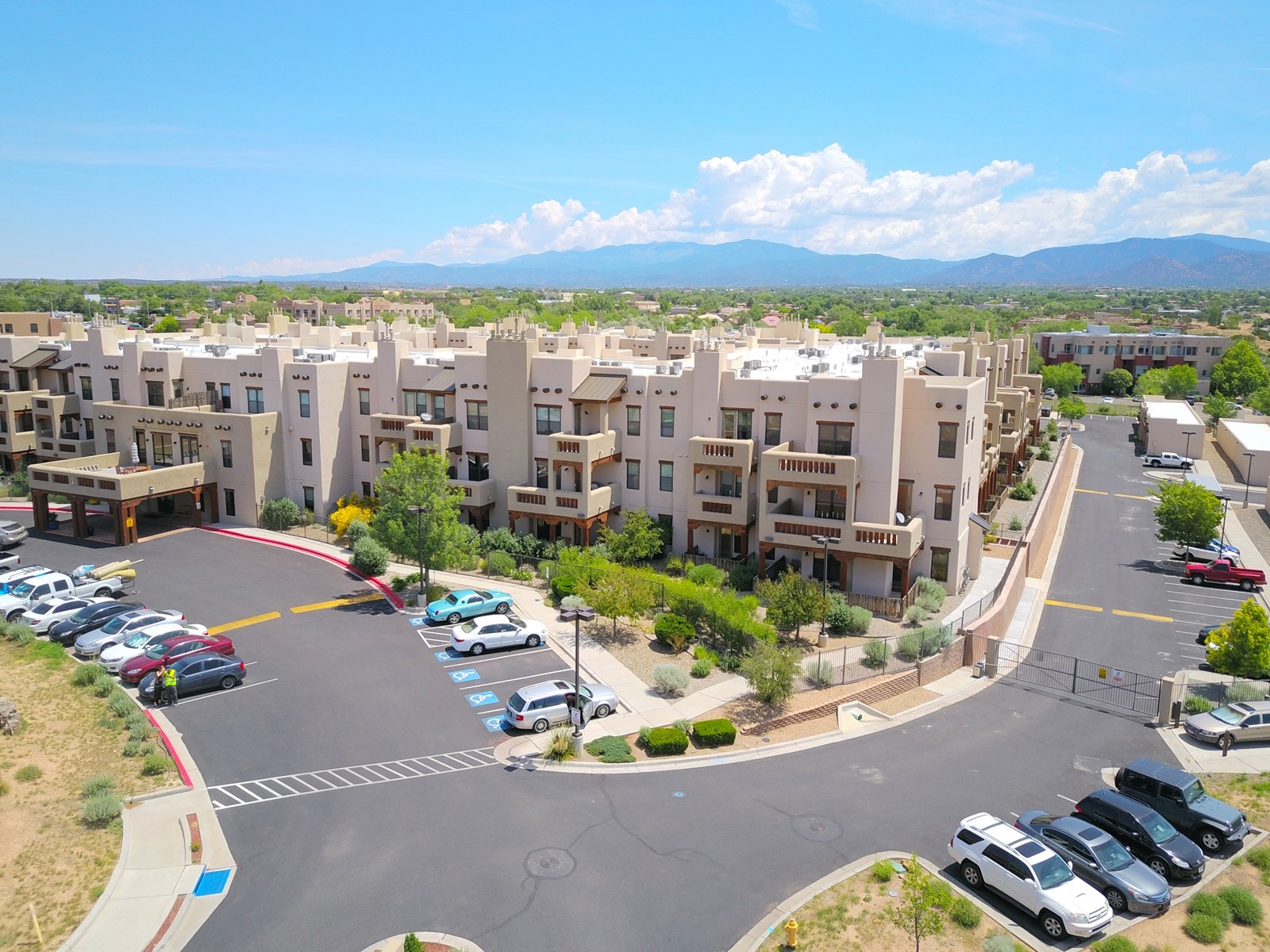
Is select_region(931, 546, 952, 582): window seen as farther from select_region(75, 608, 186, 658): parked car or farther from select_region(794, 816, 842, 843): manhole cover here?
select_region(75, 608, 186, 658): parked car

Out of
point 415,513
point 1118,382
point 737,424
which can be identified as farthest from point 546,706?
point 1118,382

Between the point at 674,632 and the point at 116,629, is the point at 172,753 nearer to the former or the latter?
the point at 116,629

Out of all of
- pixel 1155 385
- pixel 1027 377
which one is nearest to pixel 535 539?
pixel 1027 377

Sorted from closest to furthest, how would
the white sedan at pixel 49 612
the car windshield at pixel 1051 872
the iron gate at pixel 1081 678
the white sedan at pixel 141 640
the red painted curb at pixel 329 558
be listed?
1. the car windshield at pixel 1051 872
2. the iron gate at pixel 1081 678
3. the white sedan at pixel 141 640
4. the white sedan at pixel 49 612
5. the red painted curb at pixel 329 558

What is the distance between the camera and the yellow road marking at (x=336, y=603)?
40750mm

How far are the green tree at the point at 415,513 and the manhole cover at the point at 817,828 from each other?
927 inches

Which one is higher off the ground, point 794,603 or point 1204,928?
point 794,603

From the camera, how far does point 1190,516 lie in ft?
173

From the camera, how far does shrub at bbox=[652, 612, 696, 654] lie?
36844mm

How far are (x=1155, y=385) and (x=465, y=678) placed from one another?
12500 cm

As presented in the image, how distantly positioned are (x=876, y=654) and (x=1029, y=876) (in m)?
15.2

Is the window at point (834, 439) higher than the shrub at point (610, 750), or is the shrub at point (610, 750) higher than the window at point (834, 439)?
the window at point (834, 439)

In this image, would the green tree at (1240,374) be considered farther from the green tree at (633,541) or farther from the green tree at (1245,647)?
the green tree at (633,541)

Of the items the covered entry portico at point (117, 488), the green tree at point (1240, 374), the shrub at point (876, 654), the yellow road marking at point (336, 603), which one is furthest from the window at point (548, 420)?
the green tree at point (1240, 374)
